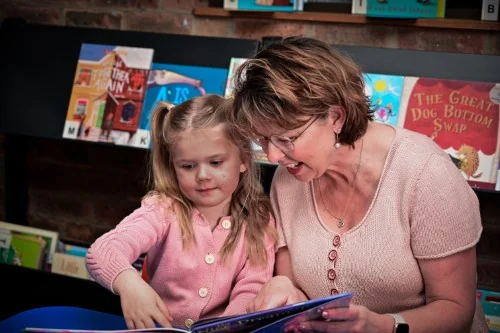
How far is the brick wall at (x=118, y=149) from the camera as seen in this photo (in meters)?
2.71

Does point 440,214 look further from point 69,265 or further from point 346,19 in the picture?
point 69,265

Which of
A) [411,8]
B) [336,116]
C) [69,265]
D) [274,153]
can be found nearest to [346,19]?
[411,8]

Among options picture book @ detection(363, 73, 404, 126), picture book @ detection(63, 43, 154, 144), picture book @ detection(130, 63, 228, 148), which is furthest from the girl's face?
picture book @ detection(63, 43, 154, 144)

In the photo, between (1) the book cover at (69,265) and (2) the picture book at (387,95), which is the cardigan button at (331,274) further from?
(1) the book cover at (69,265)

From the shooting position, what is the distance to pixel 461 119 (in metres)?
2.35

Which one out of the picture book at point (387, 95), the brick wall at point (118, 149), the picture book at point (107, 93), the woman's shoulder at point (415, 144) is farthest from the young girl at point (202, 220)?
Result: the brick wall at point (118, 149)

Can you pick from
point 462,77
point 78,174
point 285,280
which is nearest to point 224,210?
point 285,280

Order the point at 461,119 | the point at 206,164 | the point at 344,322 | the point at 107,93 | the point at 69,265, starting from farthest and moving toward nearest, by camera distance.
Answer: the point at 69,265 → the point at 107,93 → the point at 461,119 → the point at 206,164 → the point at 344,322

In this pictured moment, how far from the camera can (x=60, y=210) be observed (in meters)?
3.54

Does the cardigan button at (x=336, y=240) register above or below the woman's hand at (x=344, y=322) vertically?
above

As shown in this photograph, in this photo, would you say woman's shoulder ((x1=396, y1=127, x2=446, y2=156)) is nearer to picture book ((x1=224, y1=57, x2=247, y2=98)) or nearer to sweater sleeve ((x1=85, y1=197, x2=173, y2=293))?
sweater sleeve ((x1=85, y1=197, x2=173, y2=293))

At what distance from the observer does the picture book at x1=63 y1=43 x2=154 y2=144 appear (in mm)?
2789

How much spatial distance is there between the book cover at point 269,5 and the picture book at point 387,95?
1.74 feet

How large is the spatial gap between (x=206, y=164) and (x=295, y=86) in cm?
35
